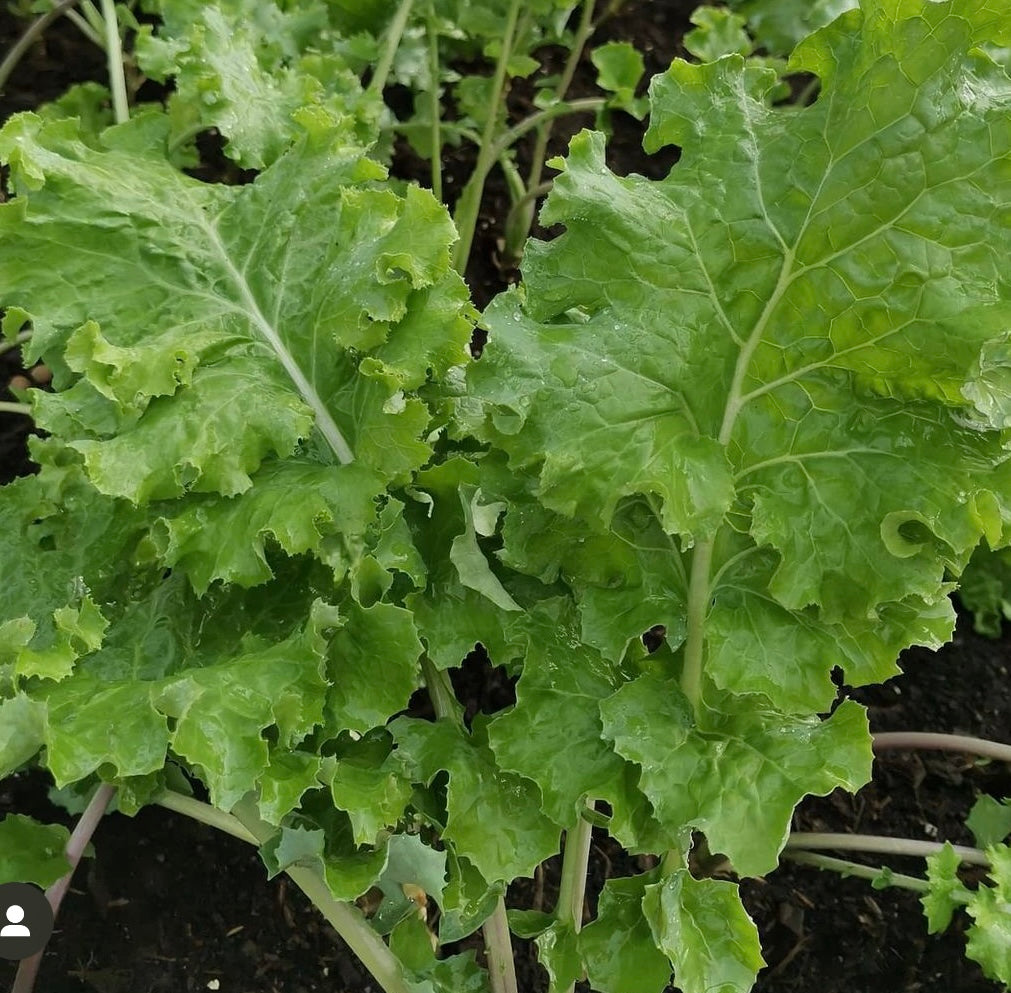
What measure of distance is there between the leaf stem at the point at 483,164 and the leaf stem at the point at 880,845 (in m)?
1.57

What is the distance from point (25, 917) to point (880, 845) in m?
1.58

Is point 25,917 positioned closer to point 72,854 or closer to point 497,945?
point 72,854

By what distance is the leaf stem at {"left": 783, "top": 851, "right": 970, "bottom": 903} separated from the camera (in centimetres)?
213

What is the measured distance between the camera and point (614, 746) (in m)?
1.52

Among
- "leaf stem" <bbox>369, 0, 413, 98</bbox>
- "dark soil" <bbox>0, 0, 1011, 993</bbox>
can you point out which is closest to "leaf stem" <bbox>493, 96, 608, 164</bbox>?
"leaf stem" <bbox>369, 0, 413, 98</bbox>

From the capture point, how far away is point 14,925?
1.74 metres

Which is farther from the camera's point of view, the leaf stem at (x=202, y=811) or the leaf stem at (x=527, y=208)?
the leaf stem at (x=527, y=208)

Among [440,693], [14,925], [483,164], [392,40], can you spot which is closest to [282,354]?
[440,693]

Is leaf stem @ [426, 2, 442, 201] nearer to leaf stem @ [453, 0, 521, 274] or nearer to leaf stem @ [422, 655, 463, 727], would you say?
leaf stem @ [453, 0, 521, 274]

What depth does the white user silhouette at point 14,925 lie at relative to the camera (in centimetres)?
174

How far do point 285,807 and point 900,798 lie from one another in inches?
64.0

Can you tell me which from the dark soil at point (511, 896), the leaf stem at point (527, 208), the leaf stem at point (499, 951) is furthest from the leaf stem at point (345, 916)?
the leaf stem at point (527, 208)

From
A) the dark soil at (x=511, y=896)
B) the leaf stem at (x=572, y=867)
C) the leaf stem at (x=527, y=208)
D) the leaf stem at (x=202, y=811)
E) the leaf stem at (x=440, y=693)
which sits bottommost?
the dark soil at (x=511, y=896)

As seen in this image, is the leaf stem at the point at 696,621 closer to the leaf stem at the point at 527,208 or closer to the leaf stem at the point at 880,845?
the leaf stem at the point at 880,845
